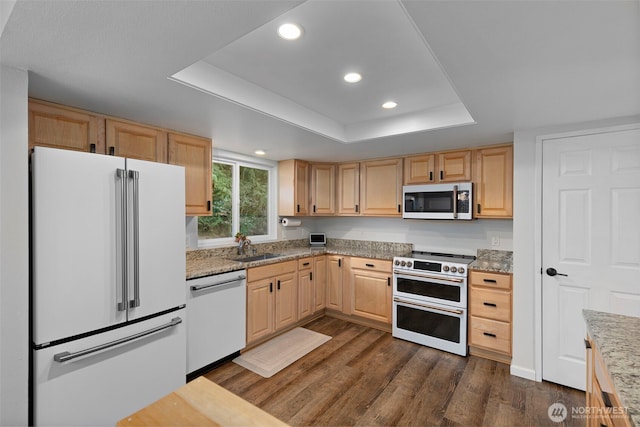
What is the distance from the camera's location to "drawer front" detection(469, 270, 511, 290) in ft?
9.12

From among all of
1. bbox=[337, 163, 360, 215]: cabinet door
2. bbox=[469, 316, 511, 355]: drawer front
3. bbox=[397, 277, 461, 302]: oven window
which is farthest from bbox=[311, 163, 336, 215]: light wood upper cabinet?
bbox=[469, 316, 511, 355]: drawer front

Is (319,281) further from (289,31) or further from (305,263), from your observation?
(289,31)

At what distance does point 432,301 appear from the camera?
3176 mm

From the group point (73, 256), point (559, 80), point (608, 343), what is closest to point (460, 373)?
point (608, 343)

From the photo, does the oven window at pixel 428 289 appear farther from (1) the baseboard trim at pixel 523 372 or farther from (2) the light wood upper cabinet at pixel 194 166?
(2) the light wood upper cabinet at pixel 194 166

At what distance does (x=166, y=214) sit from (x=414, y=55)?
1885mm

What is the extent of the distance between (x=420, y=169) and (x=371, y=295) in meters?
→ 1.63

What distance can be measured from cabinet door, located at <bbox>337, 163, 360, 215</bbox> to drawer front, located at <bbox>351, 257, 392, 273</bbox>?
70 centimetres

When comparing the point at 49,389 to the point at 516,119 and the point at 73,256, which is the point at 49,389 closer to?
the point at 73,256

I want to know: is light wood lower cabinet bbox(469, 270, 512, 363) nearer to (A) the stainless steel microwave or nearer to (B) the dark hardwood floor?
(B) the dark hardwood floor

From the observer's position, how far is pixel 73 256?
1662mm

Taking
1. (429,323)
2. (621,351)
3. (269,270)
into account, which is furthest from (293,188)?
(621,351)

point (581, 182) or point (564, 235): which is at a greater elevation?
point (581, 182)

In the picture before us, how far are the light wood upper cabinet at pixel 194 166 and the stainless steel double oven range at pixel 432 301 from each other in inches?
85.1
